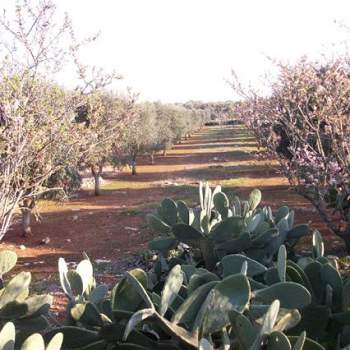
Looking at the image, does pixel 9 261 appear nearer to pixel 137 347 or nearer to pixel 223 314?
pixel 137 347

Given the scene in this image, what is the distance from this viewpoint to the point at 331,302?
273 centimetres

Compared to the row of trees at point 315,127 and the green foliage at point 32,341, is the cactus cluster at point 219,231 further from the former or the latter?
the green foliage at point 32,341

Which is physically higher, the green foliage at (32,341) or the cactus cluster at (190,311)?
the green foliage at (32,341)

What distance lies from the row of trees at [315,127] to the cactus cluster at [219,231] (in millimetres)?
1629

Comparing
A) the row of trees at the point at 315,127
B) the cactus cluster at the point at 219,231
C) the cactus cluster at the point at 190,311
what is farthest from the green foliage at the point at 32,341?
the row of trees at the point at 315,127

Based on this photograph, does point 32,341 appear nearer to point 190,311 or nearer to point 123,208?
point 190,311

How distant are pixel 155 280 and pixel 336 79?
3.92m

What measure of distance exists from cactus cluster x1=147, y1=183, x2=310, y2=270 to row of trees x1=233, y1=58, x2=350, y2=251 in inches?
64.1

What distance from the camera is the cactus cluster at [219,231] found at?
3746 millimetres

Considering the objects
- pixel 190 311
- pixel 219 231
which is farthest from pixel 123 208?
pixel 190 311

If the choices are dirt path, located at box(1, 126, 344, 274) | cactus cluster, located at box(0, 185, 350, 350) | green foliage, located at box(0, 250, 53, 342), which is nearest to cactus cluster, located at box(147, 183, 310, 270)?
cactus cluster, located at box(0, 185, 350, 350)

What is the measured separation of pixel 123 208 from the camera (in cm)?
1521

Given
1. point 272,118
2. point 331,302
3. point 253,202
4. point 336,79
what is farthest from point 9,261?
point 272,118

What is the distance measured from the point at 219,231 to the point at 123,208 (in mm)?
11612
